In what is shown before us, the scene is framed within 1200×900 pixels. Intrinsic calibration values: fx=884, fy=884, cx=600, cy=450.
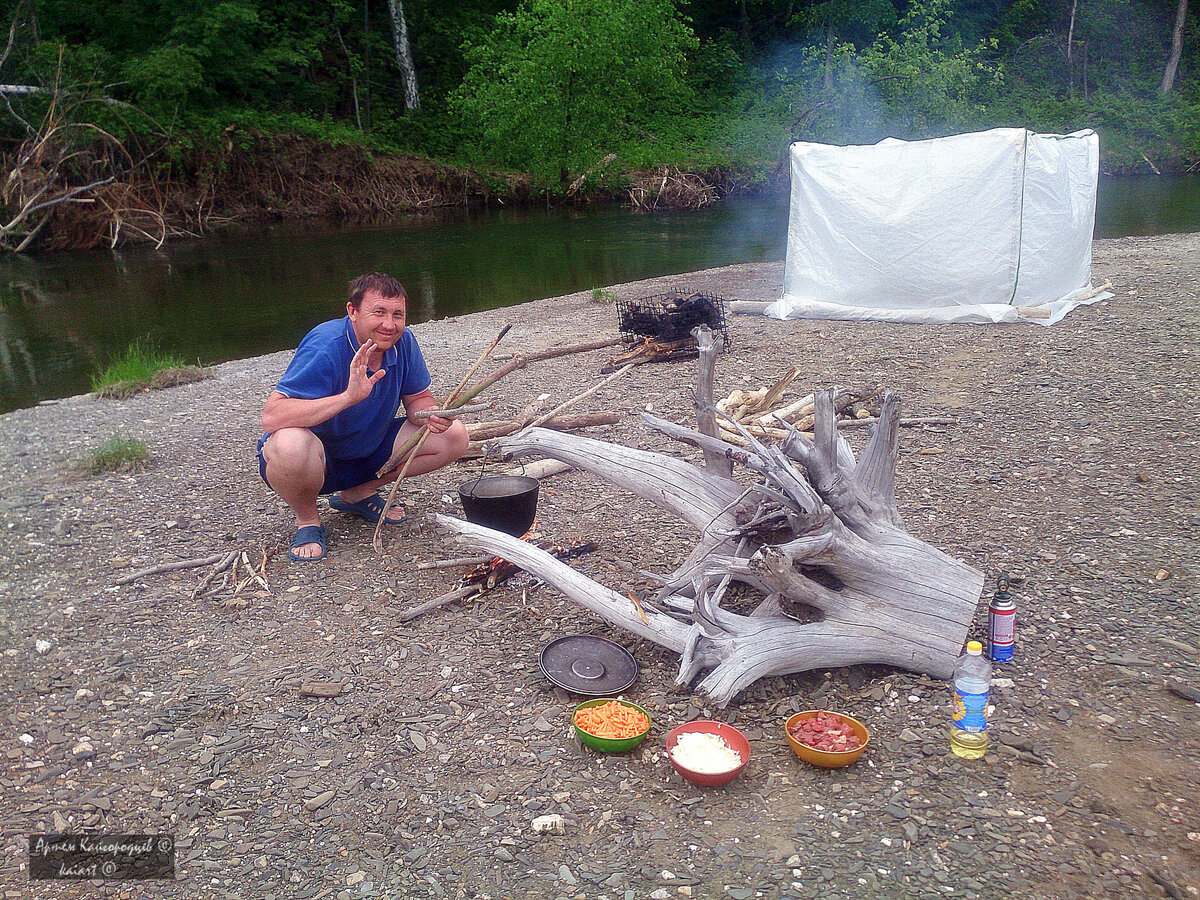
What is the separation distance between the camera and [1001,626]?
114 inches

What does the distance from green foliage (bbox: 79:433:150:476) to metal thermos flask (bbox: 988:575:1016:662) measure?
479cm

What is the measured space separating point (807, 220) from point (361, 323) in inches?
243

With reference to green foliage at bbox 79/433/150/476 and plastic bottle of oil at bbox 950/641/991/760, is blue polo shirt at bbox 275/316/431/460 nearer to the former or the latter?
green foliage at bbox 79/433/150/476

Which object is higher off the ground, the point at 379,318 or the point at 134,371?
the point at 379,318

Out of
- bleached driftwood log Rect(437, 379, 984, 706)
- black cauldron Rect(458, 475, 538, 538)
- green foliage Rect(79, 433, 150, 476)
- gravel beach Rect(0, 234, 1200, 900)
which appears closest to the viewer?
gravel beach Rect(0, 234, 1200, 900)

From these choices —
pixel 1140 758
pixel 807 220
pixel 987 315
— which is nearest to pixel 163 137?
pixel 807 220

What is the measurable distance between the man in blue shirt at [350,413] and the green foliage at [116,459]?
1.90 meters

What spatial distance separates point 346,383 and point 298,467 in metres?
0.42

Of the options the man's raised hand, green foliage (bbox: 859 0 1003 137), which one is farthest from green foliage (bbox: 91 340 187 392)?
green foliage (bbox: 859 0 1003 137)

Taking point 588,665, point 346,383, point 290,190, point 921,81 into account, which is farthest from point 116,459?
point 290,190

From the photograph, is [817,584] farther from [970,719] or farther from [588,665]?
[588,665]

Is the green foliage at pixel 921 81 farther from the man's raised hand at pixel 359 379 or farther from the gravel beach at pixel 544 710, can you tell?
the man's raised hand at pixel 359 379

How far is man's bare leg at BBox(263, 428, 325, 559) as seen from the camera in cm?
376

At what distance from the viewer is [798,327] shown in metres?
8.61
